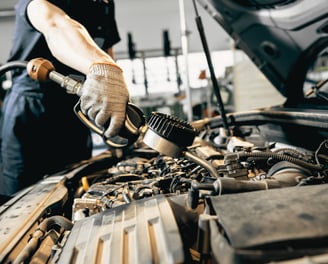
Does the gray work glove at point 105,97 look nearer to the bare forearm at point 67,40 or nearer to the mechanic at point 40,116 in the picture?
the bare forearm at point 67,40

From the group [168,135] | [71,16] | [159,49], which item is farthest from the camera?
[159,49]

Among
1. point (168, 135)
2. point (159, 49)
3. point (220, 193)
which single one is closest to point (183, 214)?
point (220, 193)

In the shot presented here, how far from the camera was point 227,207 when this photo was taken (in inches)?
18.6

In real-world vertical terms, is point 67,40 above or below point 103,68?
above

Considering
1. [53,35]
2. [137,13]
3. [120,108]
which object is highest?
[137,13]

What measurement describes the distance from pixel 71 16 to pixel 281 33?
3.29ft

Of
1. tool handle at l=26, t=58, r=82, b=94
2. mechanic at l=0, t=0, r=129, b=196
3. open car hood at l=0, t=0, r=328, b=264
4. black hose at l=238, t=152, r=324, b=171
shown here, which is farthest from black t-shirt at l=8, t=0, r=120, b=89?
black hose at l=238, t=152, r=324, b=171

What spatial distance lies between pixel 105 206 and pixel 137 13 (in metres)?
7.03

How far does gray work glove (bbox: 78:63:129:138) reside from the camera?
86 cm

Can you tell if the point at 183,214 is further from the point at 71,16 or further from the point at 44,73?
the point at 71,16

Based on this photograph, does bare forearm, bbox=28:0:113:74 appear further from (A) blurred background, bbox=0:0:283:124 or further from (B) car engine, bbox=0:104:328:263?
(A) blurred background, bbox=0:0:283:124

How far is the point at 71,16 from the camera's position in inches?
58.4

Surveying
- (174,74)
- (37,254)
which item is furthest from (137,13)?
(37,254)

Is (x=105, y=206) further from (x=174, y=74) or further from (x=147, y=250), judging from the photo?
(x=174, y=74)
